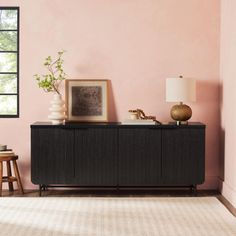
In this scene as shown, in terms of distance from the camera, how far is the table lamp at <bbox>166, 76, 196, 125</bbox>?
669 centimetres

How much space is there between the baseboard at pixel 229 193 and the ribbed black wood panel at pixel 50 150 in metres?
1.73

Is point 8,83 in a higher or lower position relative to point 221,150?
higher

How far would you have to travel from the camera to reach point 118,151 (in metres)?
6.72

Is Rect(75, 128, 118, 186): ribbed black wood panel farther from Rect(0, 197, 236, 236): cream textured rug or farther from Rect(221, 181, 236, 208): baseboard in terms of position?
Rect(221, 181, 236, 208): baseboard

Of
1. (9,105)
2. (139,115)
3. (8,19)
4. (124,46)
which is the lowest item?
(139,115)

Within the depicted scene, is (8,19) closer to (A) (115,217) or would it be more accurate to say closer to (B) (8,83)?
(B) (8,83)

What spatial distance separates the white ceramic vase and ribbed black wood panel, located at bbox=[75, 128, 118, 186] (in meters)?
0.27

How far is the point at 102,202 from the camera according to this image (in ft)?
20.9

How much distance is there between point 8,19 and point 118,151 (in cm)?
208

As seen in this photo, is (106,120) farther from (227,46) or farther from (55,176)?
(227,46)

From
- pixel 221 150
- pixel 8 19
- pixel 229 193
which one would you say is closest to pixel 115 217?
pixel 229 193

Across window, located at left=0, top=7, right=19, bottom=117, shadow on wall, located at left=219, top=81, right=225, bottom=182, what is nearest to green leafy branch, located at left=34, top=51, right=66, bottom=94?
window, located at left=0, top=7, right=19, bottom=117

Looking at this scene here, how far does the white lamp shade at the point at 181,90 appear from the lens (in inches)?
263

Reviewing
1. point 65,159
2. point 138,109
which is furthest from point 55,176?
point 138,109
